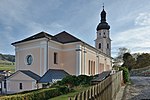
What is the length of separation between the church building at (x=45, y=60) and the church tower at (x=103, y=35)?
54.8ft

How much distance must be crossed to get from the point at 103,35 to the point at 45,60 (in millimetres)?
24819

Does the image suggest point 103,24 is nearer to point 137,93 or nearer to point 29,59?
point 29,59

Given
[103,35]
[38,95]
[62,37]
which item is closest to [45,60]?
[62,37]

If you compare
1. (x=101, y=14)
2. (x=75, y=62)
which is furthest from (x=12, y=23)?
(x=101, y=14)

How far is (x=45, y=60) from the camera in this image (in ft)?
72.6

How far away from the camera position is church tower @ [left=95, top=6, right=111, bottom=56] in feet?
144

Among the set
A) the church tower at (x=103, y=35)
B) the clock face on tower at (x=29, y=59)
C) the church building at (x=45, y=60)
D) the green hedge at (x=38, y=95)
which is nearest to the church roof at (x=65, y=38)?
the church building at (x=45, y=60)

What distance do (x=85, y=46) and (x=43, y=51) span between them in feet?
22.5

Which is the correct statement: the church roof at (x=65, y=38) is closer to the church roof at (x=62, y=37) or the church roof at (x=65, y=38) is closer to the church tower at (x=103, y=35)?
the church roof at (x=62, y=37)

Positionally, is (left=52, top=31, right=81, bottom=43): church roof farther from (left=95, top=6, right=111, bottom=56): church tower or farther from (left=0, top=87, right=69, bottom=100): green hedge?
(left=95, top=6, right=111, bottom=56): church tower

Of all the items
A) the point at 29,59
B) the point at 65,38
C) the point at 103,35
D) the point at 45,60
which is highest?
the point at 103,35

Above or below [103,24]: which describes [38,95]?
below

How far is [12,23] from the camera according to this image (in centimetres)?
2141

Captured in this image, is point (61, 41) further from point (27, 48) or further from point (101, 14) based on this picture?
point (101, 14)
